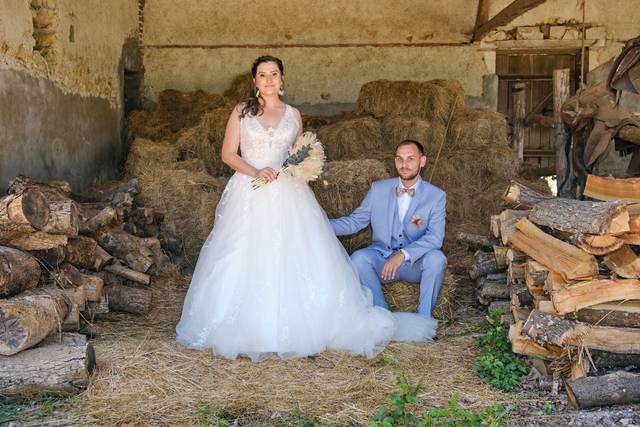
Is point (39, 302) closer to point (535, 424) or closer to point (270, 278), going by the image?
point (270, 278)

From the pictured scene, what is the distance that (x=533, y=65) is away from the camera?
428 inches

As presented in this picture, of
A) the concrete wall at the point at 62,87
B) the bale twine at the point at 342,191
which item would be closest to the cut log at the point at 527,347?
the bale twine at the point at 342,191

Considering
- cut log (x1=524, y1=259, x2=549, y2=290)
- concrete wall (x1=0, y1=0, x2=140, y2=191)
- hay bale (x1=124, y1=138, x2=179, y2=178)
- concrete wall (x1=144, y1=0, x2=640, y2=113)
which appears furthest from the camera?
concrete wall (x1=144, y1=0, x2=640, y2=113)

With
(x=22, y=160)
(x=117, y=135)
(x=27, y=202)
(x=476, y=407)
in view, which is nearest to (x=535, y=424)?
(x=476, y=407)

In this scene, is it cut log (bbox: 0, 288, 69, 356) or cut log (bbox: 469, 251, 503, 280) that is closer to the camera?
cut log (bbox: 0, 288, 69, 356)

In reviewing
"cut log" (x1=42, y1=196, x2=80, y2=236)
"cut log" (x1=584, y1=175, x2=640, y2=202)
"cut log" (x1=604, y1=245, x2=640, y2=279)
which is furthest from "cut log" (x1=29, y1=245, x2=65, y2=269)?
"cut log" (x1=584, y1=175, x2=640, y2=202)

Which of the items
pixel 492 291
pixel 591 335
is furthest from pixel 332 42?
pixel 591 335

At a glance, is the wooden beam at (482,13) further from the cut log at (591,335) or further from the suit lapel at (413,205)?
the cut log at (591,335)

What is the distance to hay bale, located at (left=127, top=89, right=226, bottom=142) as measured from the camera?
9.02 m

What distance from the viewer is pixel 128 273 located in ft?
18.5

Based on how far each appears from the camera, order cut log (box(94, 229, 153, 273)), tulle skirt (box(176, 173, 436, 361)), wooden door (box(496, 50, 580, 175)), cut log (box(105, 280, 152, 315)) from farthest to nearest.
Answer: wooden door (box(496, 50, 580, 175))
cut log (box(94, 229, 153, 273))
cut log (box(105, 280, 152, 315))
tulle skirt (box(176, 173, 436, 361))

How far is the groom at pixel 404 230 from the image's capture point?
17.0 feet

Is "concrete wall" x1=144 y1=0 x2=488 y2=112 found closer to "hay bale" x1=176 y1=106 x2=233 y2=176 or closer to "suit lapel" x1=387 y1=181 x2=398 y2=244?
"hay bale" x1=176 y1=106 x2=233 y2=176

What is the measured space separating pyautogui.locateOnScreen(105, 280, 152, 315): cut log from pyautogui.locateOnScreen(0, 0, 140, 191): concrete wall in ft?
4.99
